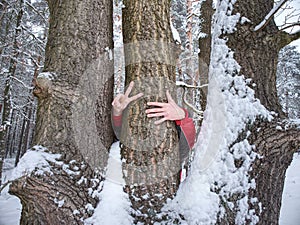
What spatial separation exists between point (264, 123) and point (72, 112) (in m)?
1.26

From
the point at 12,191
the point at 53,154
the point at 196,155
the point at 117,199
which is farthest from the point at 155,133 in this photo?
the point at 12,191

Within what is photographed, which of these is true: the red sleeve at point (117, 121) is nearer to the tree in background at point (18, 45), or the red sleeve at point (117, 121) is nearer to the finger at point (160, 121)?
the finger at point (160, 121)

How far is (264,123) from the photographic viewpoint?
1.41 metres

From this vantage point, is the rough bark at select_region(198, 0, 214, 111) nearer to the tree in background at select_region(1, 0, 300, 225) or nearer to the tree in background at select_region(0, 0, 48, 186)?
the tree in background at select_region(1, 0, 300, 225)

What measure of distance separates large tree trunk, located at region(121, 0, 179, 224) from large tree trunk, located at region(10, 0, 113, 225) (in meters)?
0.19

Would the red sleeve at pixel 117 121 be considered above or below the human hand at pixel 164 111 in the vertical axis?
below

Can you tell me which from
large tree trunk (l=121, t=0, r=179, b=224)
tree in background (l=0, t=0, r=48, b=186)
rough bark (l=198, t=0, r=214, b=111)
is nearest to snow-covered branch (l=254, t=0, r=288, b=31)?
large tree trunk (l=121, t=0, r=179, b=224)

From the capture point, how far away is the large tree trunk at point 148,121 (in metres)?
1.58

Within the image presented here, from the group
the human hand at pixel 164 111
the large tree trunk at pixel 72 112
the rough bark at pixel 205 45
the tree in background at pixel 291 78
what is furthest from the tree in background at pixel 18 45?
the tree in background at pixel 291 78

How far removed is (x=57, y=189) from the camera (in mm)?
1387

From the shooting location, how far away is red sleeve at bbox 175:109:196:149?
1.78 m

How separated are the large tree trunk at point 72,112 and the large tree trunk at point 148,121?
193 mm

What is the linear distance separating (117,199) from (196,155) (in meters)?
0.62

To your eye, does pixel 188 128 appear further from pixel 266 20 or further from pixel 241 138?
pixel 266 20
